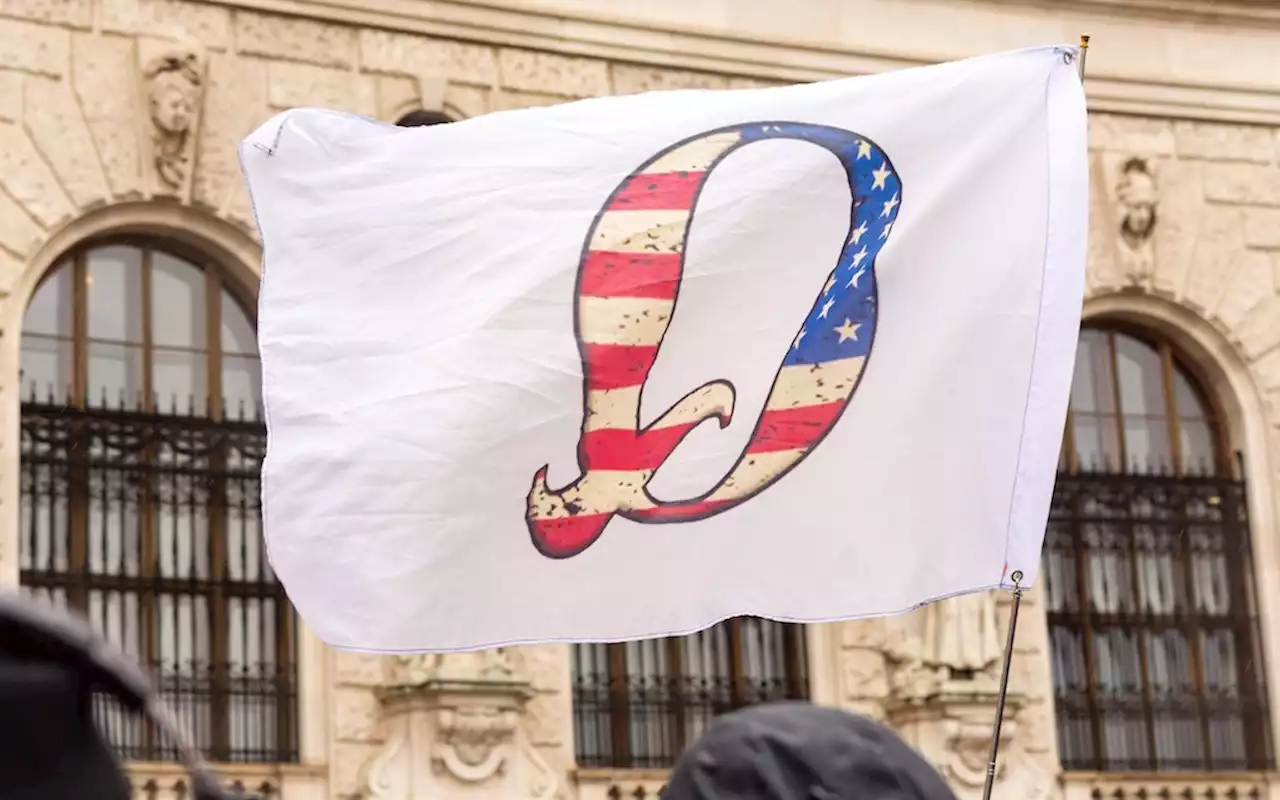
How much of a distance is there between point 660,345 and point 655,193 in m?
0.48

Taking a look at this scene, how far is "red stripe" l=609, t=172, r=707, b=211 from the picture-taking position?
7051 millimetres

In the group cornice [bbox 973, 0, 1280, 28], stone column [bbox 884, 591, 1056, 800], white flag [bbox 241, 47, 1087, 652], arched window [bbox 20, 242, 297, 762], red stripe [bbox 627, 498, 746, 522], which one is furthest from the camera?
cornice [bbox 973, 0, 1280, 28]

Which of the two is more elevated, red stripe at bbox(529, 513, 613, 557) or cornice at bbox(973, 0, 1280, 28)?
cornice at bbox(973, 0, 1280, 28)

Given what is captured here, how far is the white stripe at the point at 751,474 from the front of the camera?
22.8ft

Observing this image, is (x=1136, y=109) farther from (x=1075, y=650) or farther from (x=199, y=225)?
(x=199, y=225)

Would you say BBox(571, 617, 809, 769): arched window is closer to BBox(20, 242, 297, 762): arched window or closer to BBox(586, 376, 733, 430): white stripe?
BBox(20, 242, 297, 762): arched window

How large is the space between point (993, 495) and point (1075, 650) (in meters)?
7.26

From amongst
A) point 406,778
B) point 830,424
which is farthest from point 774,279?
point 406,778

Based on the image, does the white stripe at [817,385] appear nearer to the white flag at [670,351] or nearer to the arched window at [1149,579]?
the white flag at [670,351]

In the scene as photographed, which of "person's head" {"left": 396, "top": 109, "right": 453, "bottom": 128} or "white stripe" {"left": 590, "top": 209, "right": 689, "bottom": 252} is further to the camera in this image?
"person's head" {"left": 396, "top": 109, "right": 453, "bottom": 128}

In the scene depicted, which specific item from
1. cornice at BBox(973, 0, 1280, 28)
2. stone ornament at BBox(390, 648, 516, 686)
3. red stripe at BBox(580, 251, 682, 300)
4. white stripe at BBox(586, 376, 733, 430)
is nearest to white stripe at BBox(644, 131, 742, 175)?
red stripe at BBox(580, 251, 682, 300)

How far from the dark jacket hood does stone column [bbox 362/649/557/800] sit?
9.95 m

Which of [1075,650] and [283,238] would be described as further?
[1075,650]

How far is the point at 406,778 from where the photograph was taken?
11.3m
